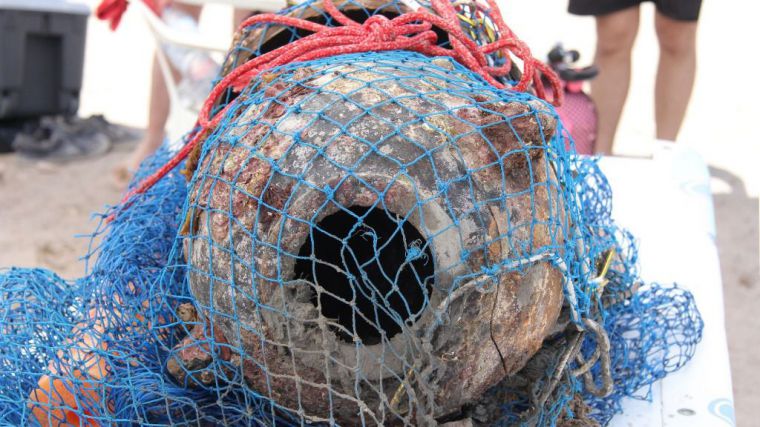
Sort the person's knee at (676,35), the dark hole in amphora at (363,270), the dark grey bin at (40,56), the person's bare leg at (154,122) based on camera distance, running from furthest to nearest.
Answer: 1. the dark grey bin at (40,56)
2. the person's bare leg at (154,122)
3. the person's knee at (676,35)
4. the dark hole in amphora at (363,270)

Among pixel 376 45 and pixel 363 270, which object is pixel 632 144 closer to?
pixel 376 45

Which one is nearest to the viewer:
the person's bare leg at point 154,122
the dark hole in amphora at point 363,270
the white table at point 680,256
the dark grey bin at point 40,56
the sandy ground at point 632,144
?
the dark hole in amphora at point 363,270

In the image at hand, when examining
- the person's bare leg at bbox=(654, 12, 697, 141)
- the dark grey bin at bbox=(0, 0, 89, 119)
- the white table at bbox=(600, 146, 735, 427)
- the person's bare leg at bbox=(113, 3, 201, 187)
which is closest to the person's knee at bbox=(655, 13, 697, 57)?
the person's bare leg at bbox=(654, 12, 697, 141)

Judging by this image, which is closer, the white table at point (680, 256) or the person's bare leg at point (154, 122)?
the white table at point (680, 256)

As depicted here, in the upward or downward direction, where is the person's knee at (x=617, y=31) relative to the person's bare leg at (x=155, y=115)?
upward

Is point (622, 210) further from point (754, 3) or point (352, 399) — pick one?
point (754, 3)

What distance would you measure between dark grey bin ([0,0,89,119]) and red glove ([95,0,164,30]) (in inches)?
60.8

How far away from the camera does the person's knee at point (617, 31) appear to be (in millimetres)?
3961

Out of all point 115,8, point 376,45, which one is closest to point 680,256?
point 376,45

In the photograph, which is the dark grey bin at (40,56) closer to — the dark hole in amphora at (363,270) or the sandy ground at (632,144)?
the sandy ground at (632,144)

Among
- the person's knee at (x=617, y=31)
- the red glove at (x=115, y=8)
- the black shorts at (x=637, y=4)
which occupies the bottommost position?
the red glove at (x=115, y=8)

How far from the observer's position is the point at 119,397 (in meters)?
1.79

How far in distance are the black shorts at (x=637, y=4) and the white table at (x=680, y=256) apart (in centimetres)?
111

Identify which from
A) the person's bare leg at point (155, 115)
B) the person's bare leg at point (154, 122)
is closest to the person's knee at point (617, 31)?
the person's bare leg at point (154, 122)
